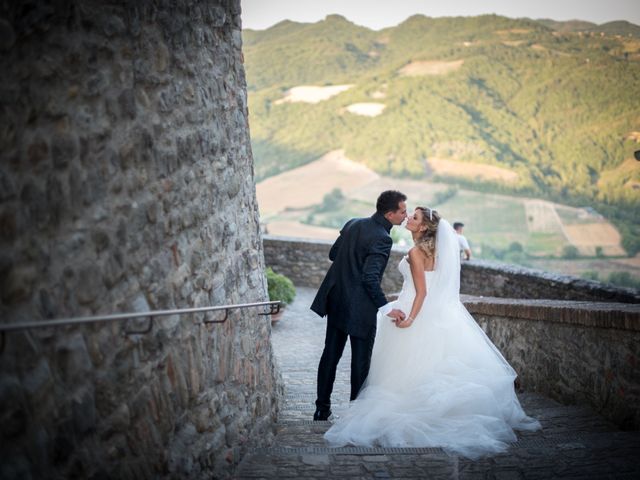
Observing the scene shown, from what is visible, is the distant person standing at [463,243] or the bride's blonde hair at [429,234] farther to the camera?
the distant person standing at [463,243]

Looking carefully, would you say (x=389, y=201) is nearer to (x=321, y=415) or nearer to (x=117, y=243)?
(x=321, y=415)

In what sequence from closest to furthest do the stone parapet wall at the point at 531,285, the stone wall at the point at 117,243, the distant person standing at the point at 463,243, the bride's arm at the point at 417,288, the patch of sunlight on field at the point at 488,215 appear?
1. the stone wall at the point at 117,243
2. the bride's arm at the point at 417,288
3. the stone parapet wall at the point at 531,285
4. the distant person standing at the point at 463,243
5. the patch of sunlight on field at the point at 488,215

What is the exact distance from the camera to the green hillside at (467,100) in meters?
43.4

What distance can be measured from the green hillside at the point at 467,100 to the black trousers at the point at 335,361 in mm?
36414

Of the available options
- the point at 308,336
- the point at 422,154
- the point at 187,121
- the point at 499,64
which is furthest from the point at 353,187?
the point at 187,121

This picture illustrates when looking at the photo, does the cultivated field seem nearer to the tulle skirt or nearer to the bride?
the bride

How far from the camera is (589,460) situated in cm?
387

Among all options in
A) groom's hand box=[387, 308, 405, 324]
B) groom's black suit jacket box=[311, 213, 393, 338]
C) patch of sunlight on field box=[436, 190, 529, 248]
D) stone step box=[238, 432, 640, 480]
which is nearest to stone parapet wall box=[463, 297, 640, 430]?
stone step box=[238, 432, 640, 480]

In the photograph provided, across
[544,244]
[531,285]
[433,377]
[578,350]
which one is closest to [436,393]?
[433,377]

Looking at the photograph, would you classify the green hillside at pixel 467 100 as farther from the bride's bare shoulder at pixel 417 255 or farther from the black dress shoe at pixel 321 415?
the black dress shoe at pixel 321 415

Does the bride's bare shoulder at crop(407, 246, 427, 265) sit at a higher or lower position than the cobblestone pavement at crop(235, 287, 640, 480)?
higher

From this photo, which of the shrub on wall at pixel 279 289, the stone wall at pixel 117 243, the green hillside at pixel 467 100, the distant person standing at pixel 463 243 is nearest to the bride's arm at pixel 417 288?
the stone wall at pixel 117 243

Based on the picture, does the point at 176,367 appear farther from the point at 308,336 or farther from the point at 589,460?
the point at 308,336

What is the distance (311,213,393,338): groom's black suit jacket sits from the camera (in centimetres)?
520
